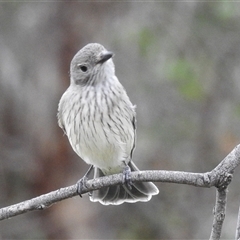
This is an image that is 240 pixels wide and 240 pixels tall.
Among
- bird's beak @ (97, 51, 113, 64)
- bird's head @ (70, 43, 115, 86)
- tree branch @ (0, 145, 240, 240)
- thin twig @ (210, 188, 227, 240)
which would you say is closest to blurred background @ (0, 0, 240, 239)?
bird's head @ (70, 43, 115, 86)

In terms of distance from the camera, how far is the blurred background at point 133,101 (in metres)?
8.85

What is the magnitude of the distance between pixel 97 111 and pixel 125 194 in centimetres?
108

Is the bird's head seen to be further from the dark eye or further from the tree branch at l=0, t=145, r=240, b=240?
the tree branch at l=0, t=145, r=240, b=240

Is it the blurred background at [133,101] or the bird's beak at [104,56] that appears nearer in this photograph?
the bird's beak at [104,56]

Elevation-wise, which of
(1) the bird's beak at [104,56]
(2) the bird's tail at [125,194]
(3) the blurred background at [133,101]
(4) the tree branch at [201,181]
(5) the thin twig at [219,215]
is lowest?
(5) the thin twig at [219,215]

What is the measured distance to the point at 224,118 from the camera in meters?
9.02

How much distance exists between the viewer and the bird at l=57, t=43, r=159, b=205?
5350 millimetres

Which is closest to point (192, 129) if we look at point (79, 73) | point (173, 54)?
point (173, 54)

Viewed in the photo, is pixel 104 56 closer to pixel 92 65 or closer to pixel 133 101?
pixel 92 65

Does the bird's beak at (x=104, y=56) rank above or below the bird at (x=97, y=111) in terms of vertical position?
above

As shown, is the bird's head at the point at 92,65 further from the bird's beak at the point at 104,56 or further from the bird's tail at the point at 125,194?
the bird's tail at the point at 125,194

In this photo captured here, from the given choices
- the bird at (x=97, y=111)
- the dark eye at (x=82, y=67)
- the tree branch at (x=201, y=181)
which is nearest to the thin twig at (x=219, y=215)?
the tree branch at (x=201, y=181)

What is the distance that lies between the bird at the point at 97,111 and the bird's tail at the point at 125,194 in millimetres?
301

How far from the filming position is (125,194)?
5969 mm
